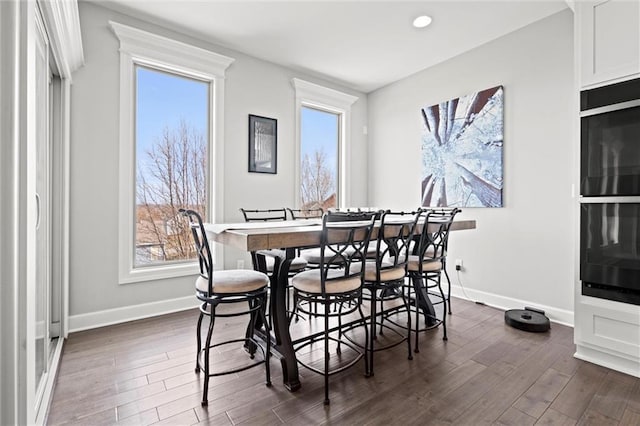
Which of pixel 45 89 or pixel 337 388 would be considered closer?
pixel 337 388

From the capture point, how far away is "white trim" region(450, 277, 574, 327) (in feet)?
9.31

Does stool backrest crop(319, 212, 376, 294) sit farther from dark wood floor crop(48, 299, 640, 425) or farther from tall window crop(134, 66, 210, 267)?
tall window crop(134, 66, 210, 267)

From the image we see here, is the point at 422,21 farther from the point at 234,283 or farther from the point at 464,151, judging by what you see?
the point at 234,283

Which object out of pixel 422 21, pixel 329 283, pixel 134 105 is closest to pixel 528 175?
pixel 422 21

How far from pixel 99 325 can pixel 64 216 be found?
99 centimetres

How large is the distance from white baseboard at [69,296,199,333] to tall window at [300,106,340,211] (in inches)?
73.2

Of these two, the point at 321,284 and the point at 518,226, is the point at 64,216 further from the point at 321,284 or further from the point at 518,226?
the point at 518,226

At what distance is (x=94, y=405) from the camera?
1.67m

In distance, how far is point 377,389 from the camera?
1811 millimetres

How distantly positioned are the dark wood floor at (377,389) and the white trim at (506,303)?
44 cm

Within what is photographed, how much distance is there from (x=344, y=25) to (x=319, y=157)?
1.77 meters

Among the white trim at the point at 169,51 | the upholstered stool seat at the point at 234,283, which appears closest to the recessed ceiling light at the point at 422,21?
the white trim at the point at 169,51

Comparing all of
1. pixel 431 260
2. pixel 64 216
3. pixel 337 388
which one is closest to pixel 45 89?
pixel 64 216

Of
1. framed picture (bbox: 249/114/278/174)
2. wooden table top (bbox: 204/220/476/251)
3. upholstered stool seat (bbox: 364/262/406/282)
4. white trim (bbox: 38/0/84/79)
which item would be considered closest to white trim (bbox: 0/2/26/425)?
wooden table top (bbox: 204/220/476/251)
